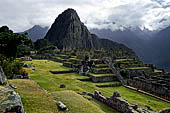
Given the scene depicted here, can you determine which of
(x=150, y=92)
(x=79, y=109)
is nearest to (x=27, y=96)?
(x=79, y=109)

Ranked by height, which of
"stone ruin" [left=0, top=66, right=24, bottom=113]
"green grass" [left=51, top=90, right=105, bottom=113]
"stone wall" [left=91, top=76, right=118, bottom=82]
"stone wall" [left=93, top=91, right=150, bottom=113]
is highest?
"stone ruin" [left=0, top=66, right=24, bottom=113]

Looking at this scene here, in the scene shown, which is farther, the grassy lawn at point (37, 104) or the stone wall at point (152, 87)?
the stone wall at point (152, 87)

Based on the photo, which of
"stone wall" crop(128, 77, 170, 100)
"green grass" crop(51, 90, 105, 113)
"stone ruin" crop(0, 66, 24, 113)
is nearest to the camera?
"stone ruin" crop(0, 66, 24, 113)

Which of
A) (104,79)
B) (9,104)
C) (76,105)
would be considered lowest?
(104,79)

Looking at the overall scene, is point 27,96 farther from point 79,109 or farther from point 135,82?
point 135,82

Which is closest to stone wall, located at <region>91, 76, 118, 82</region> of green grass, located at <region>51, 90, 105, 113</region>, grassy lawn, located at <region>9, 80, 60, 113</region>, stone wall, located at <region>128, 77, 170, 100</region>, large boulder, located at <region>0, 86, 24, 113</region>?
stone wall, located at <region>128, 77, 170, 100</region>

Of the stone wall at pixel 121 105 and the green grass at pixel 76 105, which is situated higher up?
the green grass at pixel 76 105

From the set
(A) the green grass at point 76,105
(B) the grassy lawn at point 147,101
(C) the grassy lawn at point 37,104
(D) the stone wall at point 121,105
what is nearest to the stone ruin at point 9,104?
(C) the grassy lawn at point 37,104

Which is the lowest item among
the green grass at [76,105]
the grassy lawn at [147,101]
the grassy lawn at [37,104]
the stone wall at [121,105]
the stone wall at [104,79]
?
the grassy lawn at [147,101]

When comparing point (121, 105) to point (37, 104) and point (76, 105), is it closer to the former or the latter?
point (76, 105)

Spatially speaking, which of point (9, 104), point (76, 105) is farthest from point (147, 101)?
point (9, 104)

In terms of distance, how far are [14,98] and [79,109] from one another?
5946mm

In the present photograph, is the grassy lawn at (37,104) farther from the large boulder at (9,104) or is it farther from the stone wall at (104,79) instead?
the stone wall at (104,79)

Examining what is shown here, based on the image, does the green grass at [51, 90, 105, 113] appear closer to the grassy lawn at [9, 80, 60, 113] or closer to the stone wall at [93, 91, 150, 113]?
the grassy lawn at [9, 80, 60, 113]
